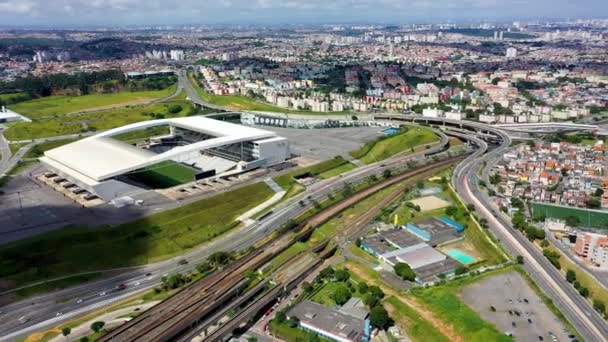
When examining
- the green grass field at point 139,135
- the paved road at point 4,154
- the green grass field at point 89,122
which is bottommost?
the paved road at point 4,154

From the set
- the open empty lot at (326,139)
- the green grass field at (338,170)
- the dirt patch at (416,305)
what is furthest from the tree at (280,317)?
the open empty lot at (326,139)

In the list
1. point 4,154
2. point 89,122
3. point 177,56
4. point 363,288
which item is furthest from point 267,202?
point 177,56

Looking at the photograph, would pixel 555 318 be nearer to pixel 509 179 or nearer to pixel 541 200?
pixel 541 200

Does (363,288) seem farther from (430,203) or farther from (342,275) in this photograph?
(430,203)

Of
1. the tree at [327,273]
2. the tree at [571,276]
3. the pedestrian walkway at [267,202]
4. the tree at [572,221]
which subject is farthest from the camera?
the pedestrian walkway at [267,202]

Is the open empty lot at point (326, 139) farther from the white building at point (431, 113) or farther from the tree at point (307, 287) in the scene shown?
the tree at point (307, 287)
